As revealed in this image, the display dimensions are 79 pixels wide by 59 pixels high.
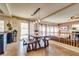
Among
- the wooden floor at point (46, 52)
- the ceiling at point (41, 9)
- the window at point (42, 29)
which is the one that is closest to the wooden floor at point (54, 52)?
the wooden floor at point (46, 52)

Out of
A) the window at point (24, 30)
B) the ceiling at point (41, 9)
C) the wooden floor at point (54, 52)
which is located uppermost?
the ceiling at point (41, 9)

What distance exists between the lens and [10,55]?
2518mm

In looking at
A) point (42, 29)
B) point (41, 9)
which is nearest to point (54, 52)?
point (42, 29)

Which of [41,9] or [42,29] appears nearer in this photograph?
[41,9]

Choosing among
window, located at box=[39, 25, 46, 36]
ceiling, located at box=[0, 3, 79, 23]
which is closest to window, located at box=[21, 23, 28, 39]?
ceiling, located at box=[0, 3, 79, 23]

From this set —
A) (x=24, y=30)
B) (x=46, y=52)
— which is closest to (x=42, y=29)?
(x=24, y=30)

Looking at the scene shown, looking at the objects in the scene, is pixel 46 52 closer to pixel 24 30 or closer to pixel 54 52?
pixel 54 52

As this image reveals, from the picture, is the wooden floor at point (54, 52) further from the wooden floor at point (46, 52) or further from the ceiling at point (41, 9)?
the ceiling at point (41, 9)

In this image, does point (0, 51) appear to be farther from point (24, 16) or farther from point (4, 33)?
point (24, 16)

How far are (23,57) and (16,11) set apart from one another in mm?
1016

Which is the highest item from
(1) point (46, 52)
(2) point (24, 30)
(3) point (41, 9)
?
(3) point (41, 9)

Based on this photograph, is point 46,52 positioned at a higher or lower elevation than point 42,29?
lower

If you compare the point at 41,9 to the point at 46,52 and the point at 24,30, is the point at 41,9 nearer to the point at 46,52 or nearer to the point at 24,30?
the point at 24,30

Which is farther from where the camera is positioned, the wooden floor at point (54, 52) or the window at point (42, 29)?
the window at point (42, 29)
